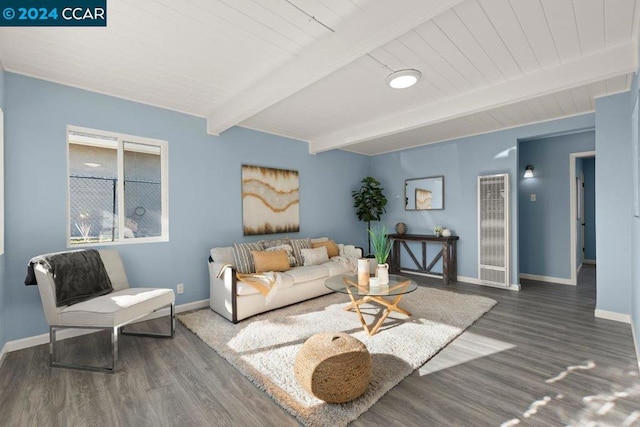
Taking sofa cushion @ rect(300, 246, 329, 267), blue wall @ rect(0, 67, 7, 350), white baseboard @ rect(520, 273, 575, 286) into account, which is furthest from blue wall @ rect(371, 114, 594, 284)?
blue wall @ rect(0, 67, 7, 350)

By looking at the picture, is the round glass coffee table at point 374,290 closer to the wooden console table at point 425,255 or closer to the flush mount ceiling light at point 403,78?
the wooden console table at point 425,255

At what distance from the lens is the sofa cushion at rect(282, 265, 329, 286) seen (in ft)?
12.3

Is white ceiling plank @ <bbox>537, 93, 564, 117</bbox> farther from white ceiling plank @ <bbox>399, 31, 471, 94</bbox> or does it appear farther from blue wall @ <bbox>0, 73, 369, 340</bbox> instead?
blue wall @ <bbox>0, 73, 369, 340</bbox>

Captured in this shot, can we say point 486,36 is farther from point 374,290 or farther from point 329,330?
point 329,330

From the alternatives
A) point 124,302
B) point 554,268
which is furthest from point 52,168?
point 554,268

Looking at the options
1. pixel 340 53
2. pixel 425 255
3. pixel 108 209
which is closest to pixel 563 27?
pixel 340 53

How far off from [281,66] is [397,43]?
1.02 metres

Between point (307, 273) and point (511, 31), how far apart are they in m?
3.17

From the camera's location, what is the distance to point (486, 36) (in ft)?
7.38

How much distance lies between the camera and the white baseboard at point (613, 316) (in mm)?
3157

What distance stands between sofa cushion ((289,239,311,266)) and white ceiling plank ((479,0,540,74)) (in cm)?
341

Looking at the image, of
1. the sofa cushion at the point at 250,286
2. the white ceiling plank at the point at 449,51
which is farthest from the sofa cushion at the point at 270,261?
the white ceiling plank at the point at 449,51

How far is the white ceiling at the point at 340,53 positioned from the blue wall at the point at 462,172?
2.89 ft

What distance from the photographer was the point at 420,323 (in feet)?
10.2
